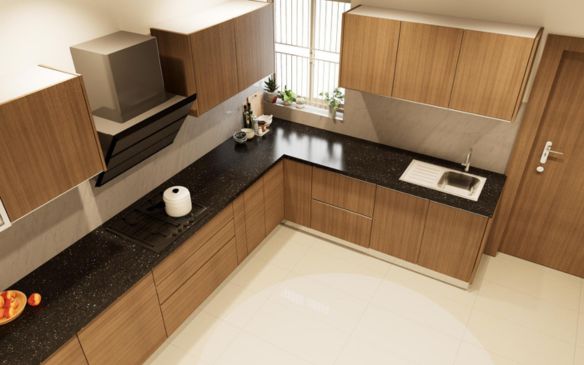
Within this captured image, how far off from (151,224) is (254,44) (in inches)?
68.3

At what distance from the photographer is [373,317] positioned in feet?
12.0

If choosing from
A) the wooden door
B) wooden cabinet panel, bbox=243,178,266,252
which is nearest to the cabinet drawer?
wooden cabinet panel, bbox=243,178,266,252

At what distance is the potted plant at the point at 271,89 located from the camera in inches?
184

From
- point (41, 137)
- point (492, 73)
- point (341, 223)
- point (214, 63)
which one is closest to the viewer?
point (41, 137)

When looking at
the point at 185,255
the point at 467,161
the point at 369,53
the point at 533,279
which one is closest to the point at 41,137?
the point at 185,255

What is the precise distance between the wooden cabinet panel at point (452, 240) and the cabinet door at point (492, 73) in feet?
2.74

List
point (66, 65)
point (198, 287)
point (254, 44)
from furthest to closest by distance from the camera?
point (254, 44)
point (198, 287)
point (66, 65)

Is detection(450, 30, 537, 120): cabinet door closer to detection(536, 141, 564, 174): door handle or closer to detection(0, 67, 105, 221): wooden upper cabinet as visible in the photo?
detection(536, 141, 564, 174): door handle

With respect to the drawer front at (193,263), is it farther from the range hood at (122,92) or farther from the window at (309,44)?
the window at (309,44)

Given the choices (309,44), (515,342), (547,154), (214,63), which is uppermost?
(214,63)

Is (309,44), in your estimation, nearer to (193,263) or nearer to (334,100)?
(334,100)

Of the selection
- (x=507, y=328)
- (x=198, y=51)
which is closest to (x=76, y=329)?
(x=198, y=51)

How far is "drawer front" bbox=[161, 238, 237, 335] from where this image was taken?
337 cm

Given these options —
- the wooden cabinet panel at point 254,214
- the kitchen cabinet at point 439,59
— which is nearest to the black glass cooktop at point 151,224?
the wooden cabinet panel at point 254,214
